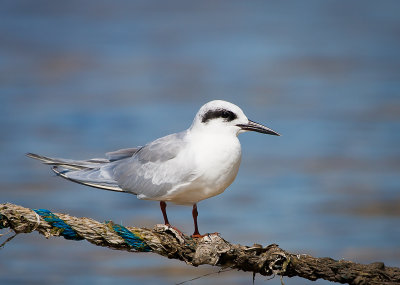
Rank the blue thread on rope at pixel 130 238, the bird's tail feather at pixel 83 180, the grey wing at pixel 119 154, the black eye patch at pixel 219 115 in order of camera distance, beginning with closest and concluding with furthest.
→ the blue thread on rope at pixel 130 238
the black eye patch at pixel 219 115
the bird's tail feather at pixel 83 180
the grey wing at pixel 119 154

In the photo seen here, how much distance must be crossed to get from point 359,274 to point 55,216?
157 cm

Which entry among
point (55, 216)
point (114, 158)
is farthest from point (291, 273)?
point (114, 158)

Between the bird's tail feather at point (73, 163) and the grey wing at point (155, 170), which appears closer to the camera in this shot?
the grey wing at point (155, 170)

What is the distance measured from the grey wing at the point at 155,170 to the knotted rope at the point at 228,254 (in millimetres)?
546

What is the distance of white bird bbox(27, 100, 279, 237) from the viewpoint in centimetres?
431

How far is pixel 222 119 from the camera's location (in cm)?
448

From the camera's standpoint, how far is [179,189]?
14.4 feet

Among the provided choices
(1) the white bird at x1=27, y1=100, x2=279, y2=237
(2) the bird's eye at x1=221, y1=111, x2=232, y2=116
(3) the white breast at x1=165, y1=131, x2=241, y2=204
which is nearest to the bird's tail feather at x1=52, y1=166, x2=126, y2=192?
(1) the white bird at x1=27, y1=100, x2=279, y2=237

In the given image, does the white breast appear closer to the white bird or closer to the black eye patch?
the white bird

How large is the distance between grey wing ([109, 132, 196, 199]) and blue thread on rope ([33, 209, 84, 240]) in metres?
0.92

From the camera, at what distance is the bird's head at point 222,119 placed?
446 centimetres

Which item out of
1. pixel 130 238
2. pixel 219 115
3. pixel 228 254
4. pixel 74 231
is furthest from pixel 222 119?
pixel 74 231

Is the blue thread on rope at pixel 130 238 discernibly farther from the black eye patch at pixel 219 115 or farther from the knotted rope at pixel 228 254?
the black eye patch at pixel 219 115

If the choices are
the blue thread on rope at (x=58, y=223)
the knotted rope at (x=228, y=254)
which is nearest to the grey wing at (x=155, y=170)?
the knotted rope at (x=228, y=254)
